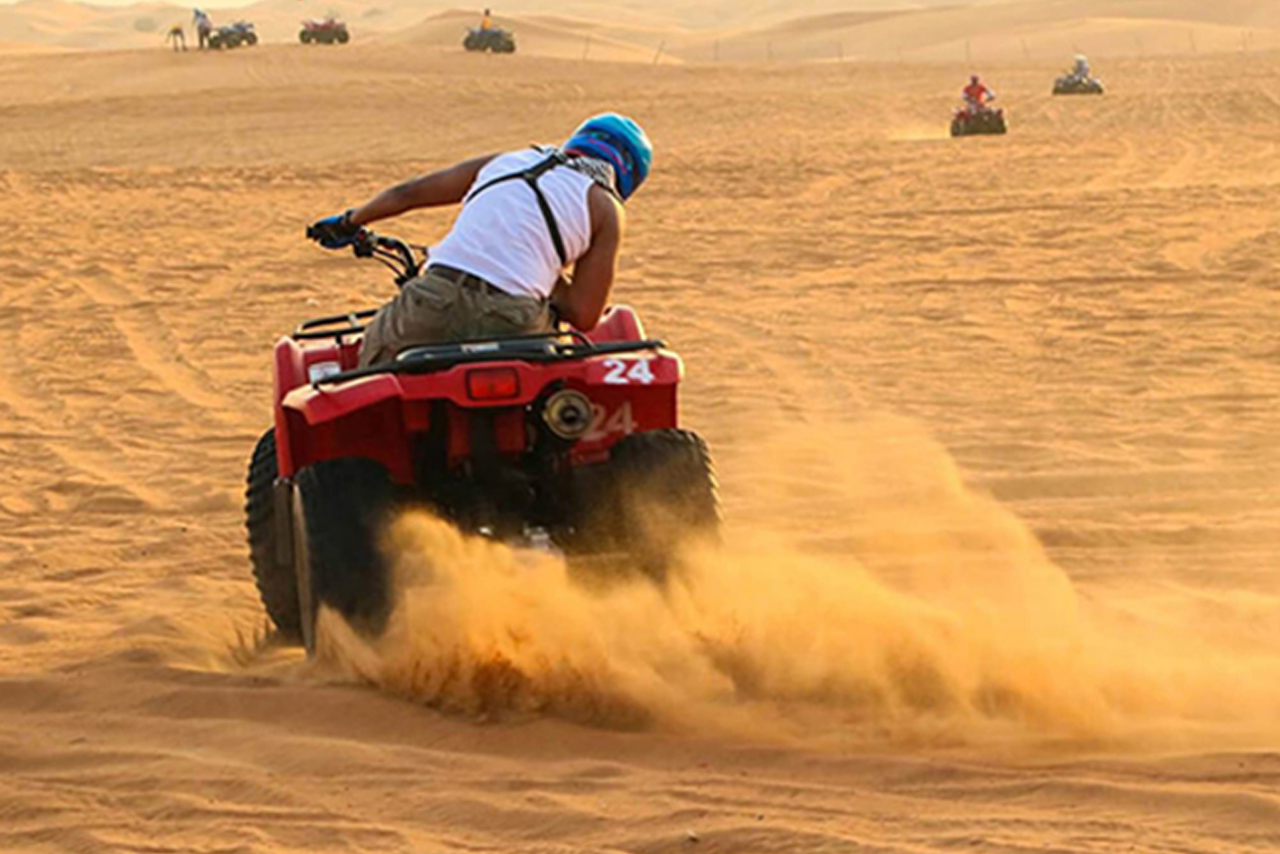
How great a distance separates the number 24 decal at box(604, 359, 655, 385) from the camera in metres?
5.39

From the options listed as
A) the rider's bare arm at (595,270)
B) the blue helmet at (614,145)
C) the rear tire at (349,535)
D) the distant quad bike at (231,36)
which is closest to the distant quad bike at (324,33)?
the distant quad bike at (231,36)

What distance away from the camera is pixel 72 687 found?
19.0ft

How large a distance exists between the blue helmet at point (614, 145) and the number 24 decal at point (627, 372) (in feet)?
2.02

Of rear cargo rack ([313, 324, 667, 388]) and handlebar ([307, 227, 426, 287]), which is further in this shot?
handlebar ([307, 227, 426, 287])

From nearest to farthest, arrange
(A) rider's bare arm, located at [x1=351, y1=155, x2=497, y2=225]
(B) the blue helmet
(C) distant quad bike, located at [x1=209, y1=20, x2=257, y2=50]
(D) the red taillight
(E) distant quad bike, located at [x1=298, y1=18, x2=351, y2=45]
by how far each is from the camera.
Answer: (D) the red taillight < (B) the blue helmet < (A) rider's bare arm, located at [x1=351, y1=155, x2=497, y2=225] < (C) distant quad bike, located at [x1=209, y1=20, x2=257, y2=50] < (E) distant quad bike, located at [x1=298, y1=18, x2=351, y2=45]

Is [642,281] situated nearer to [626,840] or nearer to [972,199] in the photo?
[972,199]

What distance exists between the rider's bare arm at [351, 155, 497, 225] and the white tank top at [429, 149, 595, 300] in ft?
1.60

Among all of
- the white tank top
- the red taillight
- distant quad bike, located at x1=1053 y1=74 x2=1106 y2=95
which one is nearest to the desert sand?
the red taillight

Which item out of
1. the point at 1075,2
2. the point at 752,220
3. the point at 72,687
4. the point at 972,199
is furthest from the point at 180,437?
the point at 1075,2

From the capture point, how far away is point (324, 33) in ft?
195

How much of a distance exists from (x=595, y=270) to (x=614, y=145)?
37 cm

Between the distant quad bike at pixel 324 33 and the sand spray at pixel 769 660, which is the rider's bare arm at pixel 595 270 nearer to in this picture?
the sand spray at pixel 769 660

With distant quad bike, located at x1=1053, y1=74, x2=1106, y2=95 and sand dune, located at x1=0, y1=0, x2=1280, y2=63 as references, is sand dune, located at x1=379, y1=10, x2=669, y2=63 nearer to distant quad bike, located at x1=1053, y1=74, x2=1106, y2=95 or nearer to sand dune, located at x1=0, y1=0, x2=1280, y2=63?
sand dune, located at x1=0, y1=0, x2=1280, y2=63

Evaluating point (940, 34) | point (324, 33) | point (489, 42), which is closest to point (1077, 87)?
point (489, 42)
